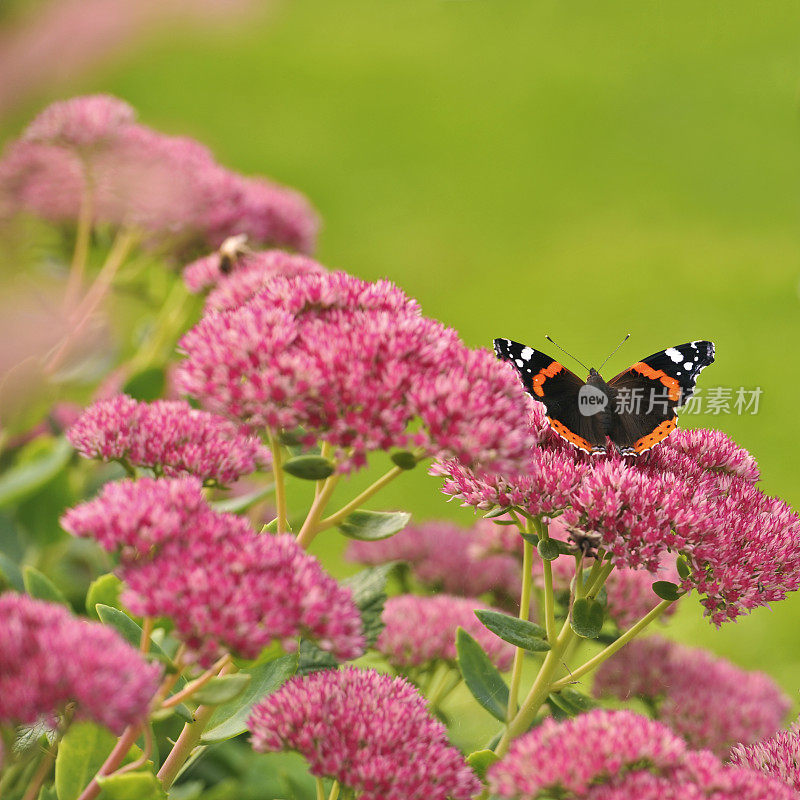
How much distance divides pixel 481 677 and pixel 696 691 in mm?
376

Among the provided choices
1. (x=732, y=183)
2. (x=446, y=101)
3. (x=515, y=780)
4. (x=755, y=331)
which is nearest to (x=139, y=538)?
(x=515, y=780)

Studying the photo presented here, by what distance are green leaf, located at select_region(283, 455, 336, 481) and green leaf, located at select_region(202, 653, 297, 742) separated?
182 millimetres

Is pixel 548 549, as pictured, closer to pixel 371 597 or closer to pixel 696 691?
pixel 371 597

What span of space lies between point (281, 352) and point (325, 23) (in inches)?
217

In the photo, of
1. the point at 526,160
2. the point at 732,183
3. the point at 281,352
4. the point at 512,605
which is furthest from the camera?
the point at 526,160

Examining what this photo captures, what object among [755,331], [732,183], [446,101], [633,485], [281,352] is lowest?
[281,352]

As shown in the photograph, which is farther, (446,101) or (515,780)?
(446,101)

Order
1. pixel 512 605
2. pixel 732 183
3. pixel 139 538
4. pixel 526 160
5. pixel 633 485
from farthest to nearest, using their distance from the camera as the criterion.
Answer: pixel 526 160 → pixel 732 183 → pixel 512 605 → pixel 633 485 → pixel 139 538

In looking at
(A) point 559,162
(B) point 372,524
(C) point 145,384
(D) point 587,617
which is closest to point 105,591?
(B) point 372,524

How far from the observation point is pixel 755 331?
2961mm

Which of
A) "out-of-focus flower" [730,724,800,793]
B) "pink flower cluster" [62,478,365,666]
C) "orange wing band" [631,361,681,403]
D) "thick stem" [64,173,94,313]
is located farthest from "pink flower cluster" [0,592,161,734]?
"orange wing band" [631,361,681,403]

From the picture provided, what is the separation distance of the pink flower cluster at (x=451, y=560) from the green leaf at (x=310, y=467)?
24.3 inches

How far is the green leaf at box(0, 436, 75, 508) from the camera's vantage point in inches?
54.8

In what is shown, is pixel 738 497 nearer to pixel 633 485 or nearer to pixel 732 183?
pixel 633 485
